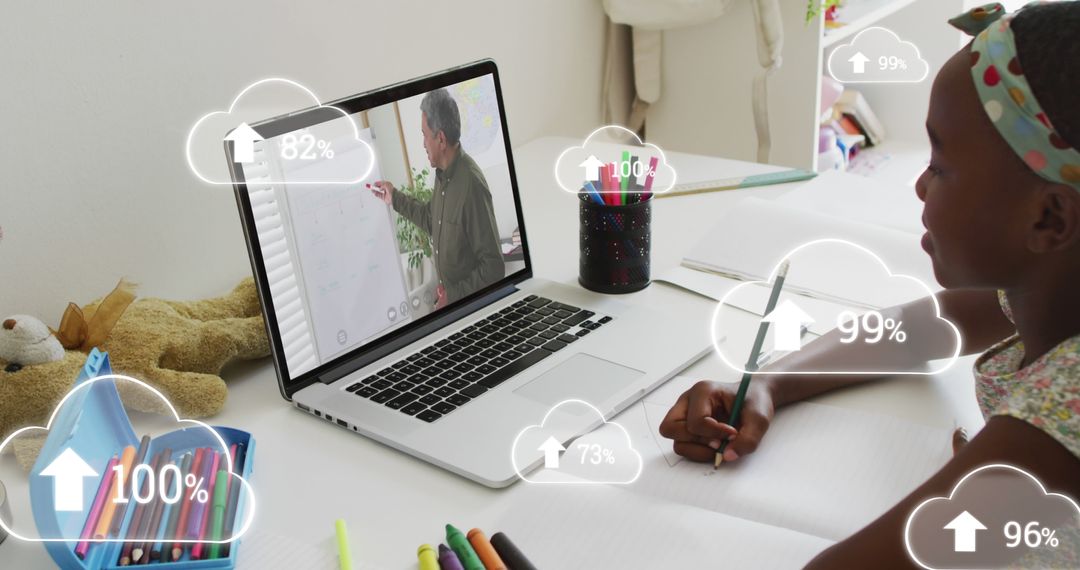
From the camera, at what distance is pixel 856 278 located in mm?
1032

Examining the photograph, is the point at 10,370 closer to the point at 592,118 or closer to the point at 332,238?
the point at 332,238

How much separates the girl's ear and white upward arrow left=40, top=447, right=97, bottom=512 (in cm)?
61

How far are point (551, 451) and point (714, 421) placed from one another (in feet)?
0.43

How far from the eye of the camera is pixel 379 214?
35.0 inches

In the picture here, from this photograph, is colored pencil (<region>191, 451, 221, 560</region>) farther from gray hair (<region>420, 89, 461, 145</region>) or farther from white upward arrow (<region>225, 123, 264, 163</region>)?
gray hair (<region>420, 89, 461, 145</region>)

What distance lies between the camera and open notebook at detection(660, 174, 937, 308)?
102 cm

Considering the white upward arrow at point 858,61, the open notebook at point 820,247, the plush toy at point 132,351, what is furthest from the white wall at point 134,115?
the white upward arrow at point 858,61

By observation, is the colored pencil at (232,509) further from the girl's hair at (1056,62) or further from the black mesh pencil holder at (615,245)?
the girl's hair at (1056,62)

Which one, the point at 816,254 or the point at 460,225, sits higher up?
the point at 460,225

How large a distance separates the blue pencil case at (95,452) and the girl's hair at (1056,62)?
1.88ft

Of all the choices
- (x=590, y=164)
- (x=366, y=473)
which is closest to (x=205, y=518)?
(x=366, y=473)

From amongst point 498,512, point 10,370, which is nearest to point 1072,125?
point 498,512

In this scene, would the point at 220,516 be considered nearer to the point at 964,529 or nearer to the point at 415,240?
the point at 415,240

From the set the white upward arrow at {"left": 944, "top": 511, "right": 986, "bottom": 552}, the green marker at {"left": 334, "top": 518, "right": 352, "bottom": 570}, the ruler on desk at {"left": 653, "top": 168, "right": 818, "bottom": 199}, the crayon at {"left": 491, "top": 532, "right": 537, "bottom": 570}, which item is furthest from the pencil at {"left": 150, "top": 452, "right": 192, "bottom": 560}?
the ruler on desk at {"left": 653, "top": 168, "right": 818, "bottom": 199}
